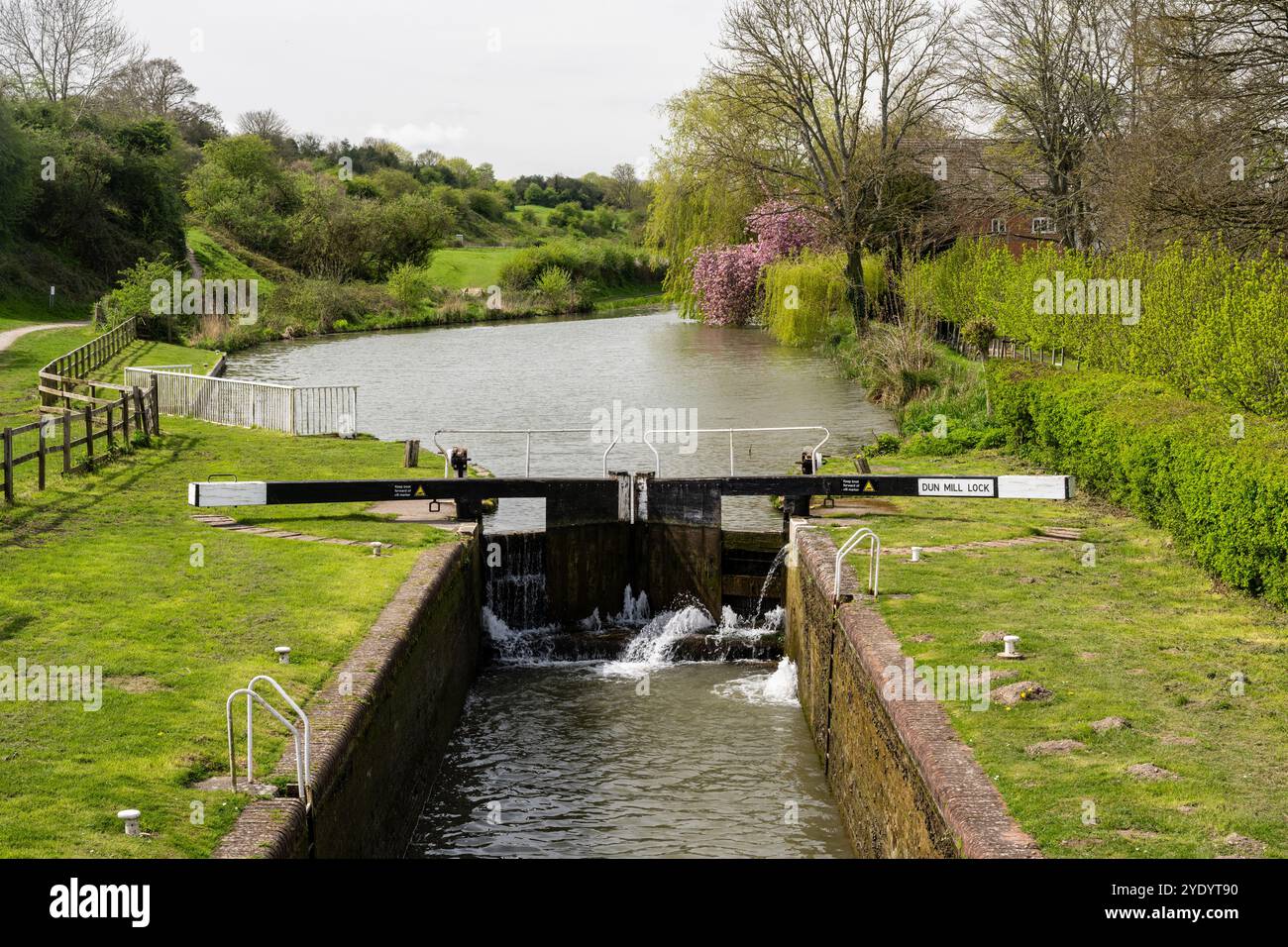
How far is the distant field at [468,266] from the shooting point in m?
86.1

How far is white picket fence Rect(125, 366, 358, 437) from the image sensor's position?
29484 mm

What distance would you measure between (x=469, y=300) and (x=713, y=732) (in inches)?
2560

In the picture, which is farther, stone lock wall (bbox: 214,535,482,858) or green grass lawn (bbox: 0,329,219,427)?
green grass lawn (bbox: 0,329,219,427)

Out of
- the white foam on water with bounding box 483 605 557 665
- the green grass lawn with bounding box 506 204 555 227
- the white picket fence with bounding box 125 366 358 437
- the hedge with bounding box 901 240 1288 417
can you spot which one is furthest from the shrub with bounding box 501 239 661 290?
the white foam on water with bounding box 483 605 557 665

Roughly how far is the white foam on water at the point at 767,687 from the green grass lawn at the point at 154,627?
4467mm

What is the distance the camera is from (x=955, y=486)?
20125mm

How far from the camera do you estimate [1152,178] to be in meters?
27.0

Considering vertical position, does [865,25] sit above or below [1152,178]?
above

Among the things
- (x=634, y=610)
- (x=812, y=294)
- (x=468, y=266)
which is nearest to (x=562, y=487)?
(x=634, y=610)

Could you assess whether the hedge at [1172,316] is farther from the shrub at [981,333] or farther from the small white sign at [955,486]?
the small white sign at [955,486]

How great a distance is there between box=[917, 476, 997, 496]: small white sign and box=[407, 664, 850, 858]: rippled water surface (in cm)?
379

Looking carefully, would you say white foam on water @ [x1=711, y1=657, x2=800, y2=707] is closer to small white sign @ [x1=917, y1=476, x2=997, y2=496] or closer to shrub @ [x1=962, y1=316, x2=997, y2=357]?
small white sign @ [x1=917, y1=476, x2=997, y2=496]
